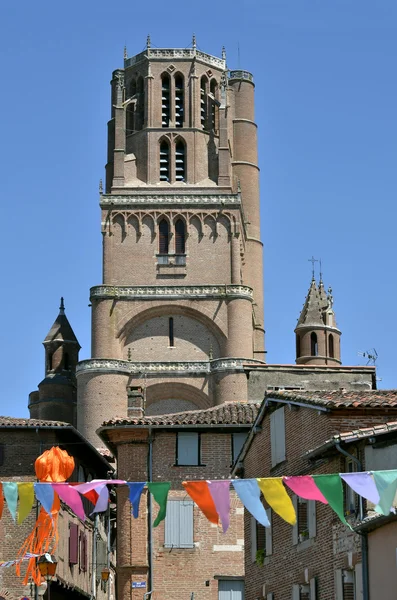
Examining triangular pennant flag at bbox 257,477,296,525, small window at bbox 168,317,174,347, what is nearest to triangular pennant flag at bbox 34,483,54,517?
triangular pennant flag at bbox 257,477,296,525

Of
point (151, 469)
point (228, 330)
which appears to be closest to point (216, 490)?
point (151, 469)

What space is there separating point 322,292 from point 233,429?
49.9 metres

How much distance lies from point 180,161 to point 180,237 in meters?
7.04

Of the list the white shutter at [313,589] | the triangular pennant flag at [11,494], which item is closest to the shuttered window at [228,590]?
the white shutter at [313,589]

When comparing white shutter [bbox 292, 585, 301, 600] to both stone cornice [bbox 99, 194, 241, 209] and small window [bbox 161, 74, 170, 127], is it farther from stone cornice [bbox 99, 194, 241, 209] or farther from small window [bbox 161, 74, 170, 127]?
small window [bbox 161, 74, 170, 127]

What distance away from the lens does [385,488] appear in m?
22.0

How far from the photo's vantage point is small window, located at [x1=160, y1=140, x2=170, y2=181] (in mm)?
90750

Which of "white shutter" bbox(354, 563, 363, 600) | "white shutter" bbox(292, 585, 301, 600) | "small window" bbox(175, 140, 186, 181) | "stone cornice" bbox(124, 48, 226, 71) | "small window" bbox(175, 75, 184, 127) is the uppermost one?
"stone cornice" bbox(124, 48, 226, 71)

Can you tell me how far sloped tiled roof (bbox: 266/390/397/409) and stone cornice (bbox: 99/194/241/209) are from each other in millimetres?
53288

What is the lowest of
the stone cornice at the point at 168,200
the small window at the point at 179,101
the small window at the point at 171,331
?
the small window at the point at 171,331

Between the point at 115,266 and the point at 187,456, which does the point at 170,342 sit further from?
the point at 187,456

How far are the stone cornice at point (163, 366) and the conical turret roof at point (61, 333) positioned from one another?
12.2 metres

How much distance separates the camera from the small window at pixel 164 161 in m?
90.8

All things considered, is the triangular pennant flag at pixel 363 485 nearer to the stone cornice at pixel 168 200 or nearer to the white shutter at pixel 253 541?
the white shutter at pixel 253 541
